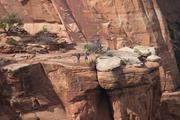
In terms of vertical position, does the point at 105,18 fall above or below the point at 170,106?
above

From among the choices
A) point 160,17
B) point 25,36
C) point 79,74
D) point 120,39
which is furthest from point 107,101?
point 160,17

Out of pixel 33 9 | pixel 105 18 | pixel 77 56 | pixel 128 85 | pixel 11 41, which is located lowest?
pixel 128 85

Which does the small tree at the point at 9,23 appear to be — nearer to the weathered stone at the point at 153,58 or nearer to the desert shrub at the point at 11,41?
the desert shrub at the point at 11,41

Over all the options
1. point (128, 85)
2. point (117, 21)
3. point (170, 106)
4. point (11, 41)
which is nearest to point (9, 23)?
point (11, 41)

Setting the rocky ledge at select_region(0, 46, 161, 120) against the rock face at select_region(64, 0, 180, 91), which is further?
the rock face at select_region(64, 0, 180, 91)

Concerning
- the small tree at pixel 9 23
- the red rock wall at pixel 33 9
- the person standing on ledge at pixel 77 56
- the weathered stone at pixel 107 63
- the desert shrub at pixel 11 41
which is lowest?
the weathered stone at pixel 107 63

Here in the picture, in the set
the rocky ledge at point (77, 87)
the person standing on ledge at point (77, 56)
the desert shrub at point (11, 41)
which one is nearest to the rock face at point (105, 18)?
the desert shrub at point (11, 41)

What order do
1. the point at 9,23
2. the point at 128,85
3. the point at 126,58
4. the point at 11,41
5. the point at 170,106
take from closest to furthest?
the point at 128,85 → the point at 126,58 → the point at 11,41 → the point at 9,23 → the point at 170,106

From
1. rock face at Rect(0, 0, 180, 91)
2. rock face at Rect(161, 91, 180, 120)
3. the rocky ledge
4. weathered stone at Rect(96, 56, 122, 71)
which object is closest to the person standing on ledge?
the rocky ledge

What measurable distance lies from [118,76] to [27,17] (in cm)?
762

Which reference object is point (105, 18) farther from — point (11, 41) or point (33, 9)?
point (11, 41)

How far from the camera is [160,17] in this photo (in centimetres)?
1930

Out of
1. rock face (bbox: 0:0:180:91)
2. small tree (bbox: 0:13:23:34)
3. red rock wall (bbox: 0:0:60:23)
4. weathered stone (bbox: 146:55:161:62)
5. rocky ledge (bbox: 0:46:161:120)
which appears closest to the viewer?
rocky ledge (bbox: 0:46:161:120)

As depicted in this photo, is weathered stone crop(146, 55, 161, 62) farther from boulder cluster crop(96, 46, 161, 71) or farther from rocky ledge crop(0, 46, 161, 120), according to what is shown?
rocky ledge crop(0, 46, 161, 120)
